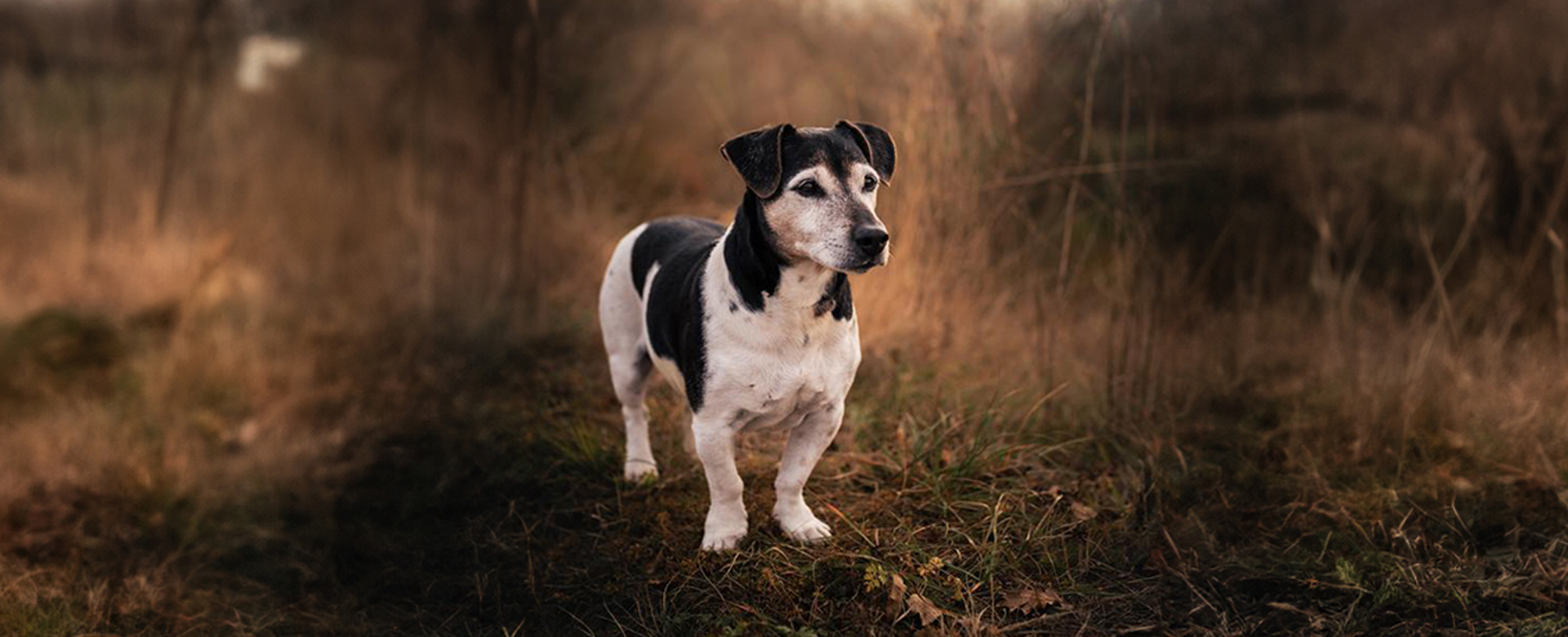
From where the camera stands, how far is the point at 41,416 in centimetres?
648

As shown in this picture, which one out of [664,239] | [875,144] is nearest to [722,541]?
[664,239]

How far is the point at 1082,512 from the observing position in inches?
173

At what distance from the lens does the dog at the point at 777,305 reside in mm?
3490

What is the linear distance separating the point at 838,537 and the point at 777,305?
0.88 m

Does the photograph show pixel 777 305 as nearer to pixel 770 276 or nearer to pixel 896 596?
pixel 770 276

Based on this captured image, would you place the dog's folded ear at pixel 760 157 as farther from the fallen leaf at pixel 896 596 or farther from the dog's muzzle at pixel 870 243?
the fallen leaf at pixel 896 596

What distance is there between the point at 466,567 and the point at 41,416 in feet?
10.7

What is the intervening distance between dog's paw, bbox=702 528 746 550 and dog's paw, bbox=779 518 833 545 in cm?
15

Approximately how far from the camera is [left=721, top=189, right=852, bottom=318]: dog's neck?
3.62 meters

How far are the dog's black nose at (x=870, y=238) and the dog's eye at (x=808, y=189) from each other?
0.21 m

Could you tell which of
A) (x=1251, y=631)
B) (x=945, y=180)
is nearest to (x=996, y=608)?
(x=1251, y=631)

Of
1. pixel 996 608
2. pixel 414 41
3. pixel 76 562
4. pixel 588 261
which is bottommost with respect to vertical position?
pixel 76 562

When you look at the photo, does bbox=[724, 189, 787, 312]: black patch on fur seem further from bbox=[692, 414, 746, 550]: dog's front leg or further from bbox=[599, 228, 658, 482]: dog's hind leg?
bbox=[599, 228, 658, 482]: dog's hind leg

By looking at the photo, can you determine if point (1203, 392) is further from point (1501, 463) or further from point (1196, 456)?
point (1501, 463)
